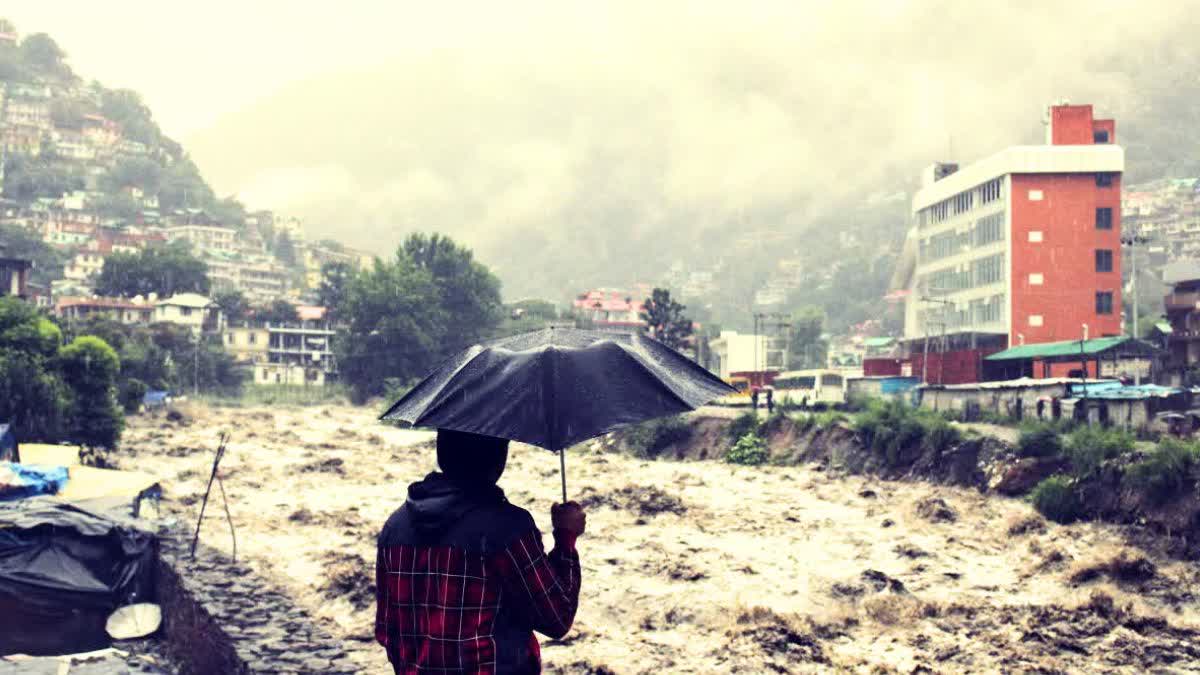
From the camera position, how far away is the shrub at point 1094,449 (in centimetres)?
2191

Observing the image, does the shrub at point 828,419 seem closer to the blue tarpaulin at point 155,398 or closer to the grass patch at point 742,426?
the grass patch at point 742,426

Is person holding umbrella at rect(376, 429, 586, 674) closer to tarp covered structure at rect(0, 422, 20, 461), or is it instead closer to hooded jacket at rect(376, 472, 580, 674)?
hooded jacket at rect(376, 472, 580, 674)

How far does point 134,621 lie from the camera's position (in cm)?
1247

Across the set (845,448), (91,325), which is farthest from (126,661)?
(91,325)

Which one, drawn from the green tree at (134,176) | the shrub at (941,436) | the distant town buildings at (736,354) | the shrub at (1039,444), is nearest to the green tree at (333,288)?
the distant town buildings at (736,354)

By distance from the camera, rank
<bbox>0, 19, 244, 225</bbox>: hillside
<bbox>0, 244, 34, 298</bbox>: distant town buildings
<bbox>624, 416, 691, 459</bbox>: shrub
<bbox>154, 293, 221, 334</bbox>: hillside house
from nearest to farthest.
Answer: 1. <bbox>624, 416, 691, 459</bbox>: shrub
2. <bbox>0, 244, 34, 298</bbox>: distant town buildings
3. <bbox>154, 293, 221, 334</bbox>: hillside house
4. <bbox>0, 19, 244, 225</bbox>: hillside

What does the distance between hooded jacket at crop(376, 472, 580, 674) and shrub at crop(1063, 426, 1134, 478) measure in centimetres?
2181

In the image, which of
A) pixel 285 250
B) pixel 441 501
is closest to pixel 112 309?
pixel 441 501

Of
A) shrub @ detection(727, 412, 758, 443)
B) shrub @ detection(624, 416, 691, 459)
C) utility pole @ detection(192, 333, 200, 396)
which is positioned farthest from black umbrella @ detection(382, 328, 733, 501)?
utility pole @ detection(192, 333, 200, 396)

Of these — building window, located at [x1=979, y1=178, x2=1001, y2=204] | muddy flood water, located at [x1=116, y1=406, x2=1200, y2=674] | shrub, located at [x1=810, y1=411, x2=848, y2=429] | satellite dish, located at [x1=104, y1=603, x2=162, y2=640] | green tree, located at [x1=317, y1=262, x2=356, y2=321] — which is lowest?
muddy flood water, located at [x1=116, y1=406, x2=1200, y2=674]

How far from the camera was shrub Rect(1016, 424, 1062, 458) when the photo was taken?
24703mm

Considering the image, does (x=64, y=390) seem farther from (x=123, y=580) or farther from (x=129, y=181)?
(x=129, y=181)

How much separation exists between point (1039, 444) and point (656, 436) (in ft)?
54.6

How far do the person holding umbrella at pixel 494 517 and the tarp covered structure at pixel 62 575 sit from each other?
10615 millimetres
